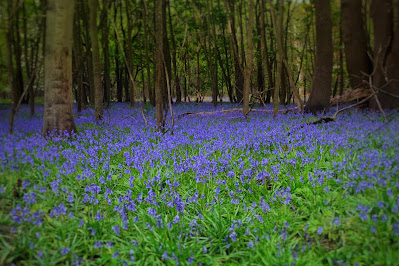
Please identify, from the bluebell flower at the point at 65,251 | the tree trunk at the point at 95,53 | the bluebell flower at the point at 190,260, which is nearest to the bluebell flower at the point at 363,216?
the bluebell flower at the point at 190,260

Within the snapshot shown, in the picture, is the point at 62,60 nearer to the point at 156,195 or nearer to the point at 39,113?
the point at 39,113

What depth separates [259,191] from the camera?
400 cm

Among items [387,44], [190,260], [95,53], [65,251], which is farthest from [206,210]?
[95,53]

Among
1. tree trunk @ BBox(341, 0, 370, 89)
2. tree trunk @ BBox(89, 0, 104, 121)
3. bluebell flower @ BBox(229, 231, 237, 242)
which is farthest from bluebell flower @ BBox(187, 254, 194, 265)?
tree trunk @ BBox(341, 0, 370, 89)

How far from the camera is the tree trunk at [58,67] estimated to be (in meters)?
5.83

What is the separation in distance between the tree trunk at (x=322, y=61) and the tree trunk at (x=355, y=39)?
134 cm

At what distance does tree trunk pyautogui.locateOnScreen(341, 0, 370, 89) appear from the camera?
11.3 m

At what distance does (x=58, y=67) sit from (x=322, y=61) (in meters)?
8.88

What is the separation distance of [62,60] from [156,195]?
394 cm

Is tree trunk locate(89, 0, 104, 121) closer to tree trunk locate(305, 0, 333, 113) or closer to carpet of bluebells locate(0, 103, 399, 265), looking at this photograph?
carpet of bluebells locate(0, 103, 399, 265)

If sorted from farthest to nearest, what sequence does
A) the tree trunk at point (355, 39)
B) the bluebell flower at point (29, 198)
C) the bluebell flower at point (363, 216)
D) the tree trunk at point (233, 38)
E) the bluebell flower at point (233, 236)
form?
the tree trunk at point (355, 39), the tree trunk at point (233, 38), the bluebell flower at point (233, 236), the bluebell flower at point (29, 198), the bluebell flower at point (363, 216)

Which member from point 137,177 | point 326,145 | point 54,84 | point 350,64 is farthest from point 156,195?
point 350,64

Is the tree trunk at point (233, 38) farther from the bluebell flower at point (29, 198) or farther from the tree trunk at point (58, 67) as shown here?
the bluebell flower at point (29, 198)

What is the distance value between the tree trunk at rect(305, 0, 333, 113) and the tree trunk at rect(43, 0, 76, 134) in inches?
328
